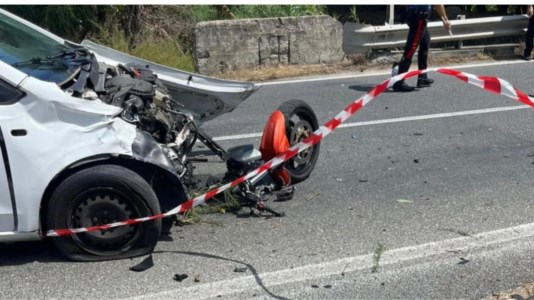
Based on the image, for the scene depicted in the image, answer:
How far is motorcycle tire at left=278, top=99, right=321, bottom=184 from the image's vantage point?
582cm

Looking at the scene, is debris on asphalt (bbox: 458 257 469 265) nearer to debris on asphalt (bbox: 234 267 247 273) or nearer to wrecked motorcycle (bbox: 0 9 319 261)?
debris on asphalt (bbox: 234 267 247 273)

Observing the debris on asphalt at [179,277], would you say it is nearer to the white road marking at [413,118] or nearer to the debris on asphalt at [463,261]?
the debris on asphalt at [463,261]

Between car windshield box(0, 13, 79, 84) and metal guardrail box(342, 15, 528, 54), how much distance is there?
7.12 metres

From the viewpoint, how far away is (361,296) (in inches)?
157

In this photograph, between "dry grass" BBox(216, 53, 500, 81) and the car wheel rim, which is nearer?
the car wheel rim

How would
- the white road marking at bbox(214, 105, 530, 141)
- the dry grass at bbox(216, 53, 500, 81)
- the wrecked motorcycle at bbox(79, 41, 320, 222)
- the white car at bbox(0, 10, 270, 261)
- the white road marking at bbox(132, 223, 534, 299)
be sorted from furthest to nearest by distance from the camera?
the dry grass at bbox(216, 53, 500, 81) < the white road marking at bbox(214, 105, 530, 141) < the wrecked motorcycle at bbox(79, 41, 320, 222) < the white car at bbox(0, 10, 270, 261) < the white road marking at bbox(132, 223, 534, 299)

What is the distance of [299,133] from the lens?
5875 mm


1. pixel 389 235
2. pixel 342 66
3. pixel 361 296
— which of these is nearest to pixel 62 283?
pixel 361 296

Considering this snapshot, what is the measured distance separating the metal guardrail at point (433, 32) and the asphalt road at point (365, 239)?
4.66 m

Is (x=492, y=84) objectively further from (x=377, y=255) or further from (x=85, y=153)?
(x=85, y=153)

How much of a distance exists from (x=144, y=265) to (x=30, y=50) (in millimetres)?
1854

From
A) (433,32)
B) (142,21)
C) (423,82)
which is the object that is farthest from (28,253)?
(433,32)

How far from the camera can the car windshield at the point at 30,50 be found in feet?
14.9

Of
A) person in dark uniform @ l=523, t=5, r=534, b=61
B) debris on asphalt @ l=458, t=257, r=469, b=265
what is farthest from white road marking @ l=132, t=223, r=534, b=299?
person in dark uniform @ l=523, t=5, r=534, b=61
